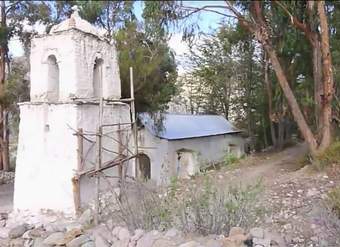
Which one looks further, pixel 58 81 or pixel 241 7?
pixel 241 7

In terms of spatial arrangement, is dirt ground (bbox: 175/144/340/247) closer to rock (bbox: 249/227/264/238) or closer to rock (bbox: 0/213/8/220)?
rock (bbox: 249/227/264/238)

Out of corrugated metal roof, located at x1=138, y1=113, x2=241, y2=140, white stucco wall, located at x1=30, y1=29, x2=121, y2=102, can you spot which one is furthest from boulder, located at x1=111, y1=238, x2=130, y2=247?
corrugated metal roof, located at x1=138, y1=113, x2=241, y2=140

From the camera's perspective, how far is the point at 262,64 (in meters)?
16.9

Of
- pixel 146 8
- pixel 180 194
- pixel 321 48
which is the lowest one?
pixel 180 194

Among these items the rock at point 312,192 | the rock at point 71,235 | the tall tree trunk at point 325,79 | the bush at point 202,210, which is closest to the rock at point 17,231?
the rock at point 71,235

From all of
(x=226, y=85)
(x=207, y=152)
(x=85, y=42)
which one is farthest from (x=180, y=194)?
(x=226, y=85)

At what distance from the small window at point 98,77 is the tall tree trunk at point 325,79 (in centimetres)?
447

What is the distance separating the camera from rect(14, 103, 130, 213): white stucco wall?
24.7 feet

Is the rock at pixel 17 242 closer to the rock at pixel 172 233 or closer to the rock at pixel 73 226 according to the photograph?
the rock at pixel 73 226

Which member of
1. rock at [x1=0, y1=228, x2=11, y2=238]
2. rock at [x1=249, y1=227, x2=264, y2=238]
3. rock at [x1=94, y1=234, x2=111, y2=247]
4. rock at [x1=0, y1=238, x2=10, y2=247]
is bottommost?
rock at [x1=0, y1=238, x2=10, y2=247]

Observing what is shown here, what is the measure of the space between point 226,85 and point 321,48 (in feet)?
34.9

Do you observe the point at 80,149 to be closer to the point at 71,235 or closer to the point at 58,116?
the point at 58,116

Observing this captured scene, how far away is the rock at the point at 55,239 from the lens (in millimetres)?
6223

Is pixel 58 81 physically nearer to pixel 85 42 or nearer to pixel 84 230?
pixel 85 42
